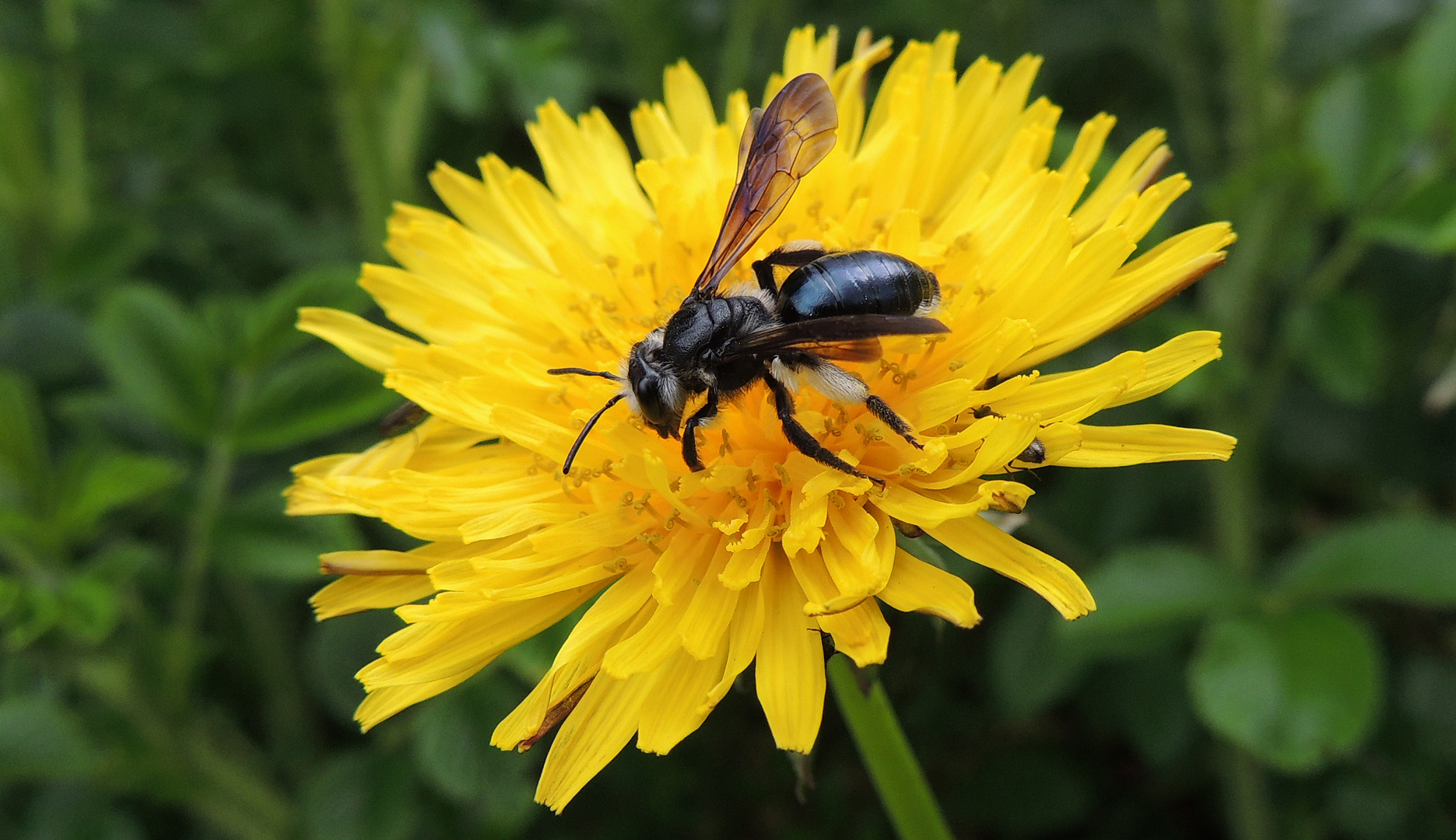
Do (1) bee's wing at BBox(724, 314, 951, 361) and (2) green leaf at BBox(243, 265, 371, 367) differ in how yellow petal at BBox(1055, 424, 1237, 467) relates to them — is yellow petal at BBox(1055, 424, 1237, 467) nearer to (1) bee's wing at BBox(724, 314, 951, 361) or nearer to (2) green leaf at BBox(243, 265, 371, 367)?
(1) bee's wing at BBox(724, 314, 951, 361)

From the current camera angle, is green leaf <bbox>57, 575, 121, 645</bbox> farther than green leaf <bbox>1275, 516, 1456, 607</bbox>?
No

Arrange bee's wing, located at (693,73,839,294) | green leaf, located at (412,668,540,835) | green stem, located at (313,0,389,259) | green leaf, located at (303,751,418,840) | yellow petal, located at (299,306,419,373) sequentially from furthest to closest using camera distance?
1. green stem, located at (313,0,389,259)
2. green leaf, located at (303,751,418,840)
3. green leaf, located at (412,668,540,835)
4. yellow petal, located at (299,306,419,373)
5. bee's wing, located at (693,73,839,294)

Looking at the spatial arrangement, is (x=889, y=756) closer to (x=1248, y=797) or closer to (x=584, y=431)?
(x=584, y=431)

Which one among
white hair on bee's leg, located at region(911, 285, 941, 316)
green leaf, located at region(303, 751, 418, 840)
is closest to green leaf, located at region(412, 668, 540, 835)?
green leaf, located at region(303, 751, 418, 840)

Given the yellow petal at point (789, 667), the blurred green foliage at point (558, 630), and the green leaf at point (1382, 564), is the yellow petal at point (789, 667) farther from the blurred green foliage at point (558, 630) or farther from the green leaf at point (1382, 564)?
the green leaf at point (1382, 564)

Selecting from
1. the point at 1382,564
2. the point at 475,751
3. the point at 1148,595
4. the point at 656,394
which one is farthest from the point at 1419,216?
the point at 475,751

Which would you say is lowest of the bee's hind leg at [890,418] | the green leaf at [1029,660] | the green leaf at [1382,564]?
the green leaf at [1382,564]

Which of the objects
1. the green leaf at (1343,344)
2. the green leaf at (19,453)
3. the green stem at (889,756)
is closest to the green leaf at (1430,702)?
the green leaf at (1343,344)
